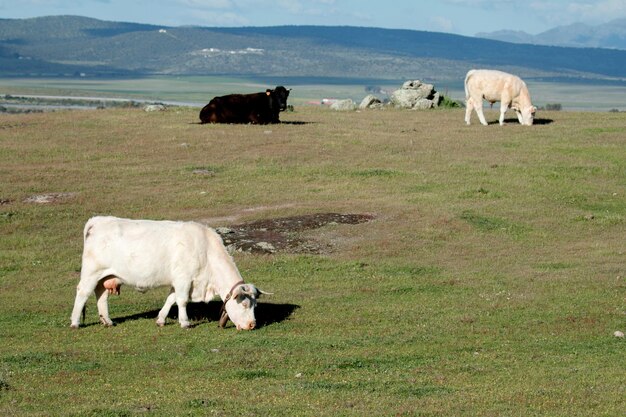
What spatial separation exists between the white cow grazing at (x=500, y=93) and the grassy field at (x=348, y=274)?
→ 32.1 inches

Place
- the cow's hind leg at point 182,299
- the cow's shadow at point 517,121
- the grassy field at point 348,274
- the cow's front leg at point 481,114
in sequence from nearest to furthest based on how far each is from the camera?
the grassy field at point 348,274 < the cow's hind leg at point 182,299 < the cow's front leg at point 481,114 < the cow's shadow at point 517,121

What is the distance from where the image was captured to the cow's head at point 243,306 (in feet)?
61.0

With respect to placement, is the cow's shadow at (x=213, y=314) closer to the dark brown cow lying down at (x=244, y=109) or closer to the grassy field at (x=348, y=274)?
the grassy field at (x=348, y=274)

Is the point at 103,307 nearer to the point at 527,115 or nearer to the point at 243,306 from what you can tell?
the point at 243,306

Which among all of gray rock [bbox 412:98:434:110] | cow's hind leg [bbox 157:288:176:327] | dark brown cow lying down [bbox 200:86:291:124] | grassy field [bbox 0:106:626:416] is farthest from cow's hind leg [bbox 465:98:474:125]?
cow's hind leg [bbox 157:288:176:327]

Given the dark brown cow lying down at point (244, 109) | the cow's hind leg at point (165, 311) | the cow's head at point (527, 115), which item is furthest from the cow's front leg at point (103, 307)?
the cow's head at point (527, 115)

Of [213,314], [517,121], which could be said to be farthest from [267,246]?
[517,121]

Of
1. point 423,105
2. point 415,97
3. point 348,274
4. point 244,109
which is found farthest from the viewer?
point 415,97

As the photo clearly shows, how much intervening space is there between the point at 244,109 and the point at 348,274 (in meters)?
26.9

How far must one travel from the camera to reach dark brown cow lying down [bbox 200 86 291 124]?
49.6m

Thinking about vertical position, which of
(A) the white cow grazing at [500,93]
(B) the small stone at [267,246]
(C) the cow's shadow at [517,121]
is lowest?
(B) the small stone at [267,246]

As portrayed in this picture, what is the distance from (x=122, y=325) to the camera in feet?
64.0

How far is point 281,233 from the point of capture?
28188mm

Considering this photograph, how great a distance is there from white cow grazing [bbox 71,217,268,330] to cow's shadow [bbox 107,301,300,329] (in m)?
0.62
